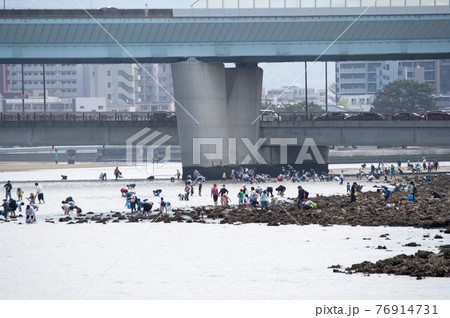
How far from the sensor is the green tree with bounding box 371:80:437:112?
15212 cm

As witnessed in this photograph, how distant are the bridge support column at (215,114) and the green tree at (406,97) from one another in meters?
84.4

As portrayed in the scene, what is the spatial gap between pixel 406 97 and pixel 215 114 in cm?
9286

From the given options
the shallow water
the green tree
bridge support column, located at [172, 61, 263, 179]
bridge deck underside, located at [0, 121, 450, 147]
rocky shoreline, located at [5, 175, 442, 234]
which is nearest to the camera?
rocky shoreline, located at [5, 175, 442, 234]

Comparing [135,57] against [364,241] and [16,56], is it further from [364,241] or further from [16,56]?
[364,241]

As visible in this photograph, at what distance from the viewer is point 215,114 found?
71812mm

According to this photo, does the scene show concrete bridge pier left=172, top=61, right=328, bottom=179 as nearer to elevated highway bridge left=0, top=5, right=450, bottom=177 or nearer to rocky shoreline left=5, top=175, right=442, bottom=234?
elevated highway bridge left=0, top=5, right=450, bottom=177

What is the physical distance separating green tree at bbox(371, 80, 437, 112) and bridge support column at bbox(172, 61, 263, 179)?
84.4 m

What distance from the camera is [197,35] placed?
233 ft

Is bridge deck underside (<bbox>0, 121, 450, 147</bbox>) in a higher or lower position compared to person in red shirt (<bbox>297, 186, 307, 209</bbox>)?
higher

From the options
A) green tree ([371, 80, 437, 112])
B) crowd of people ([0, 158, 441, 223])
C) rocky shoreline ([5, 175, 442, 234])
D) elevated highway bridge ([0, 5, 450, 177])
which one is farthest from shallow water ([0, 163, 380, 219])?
green tree ([371, 80, 437, 112])

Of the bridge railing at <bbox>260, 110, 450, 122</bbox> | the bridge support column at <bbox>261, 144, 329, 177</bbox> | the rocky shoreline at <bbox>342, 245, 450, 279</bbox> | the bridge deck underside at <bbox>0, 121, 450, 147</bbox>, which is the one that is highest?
the bridge railing at <bbox>260, 110, 450, 122</bbox>

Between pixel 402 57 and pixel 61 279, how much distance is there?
56989 mm

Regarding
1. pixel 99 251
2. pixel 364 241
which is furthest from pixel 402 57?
pixel 99 251

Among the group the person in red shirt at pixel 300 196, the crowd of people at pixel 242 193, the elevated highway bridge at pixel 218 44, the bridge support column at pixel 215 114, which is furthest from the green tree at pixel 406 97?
the person in red shirt at pixel 300 196
